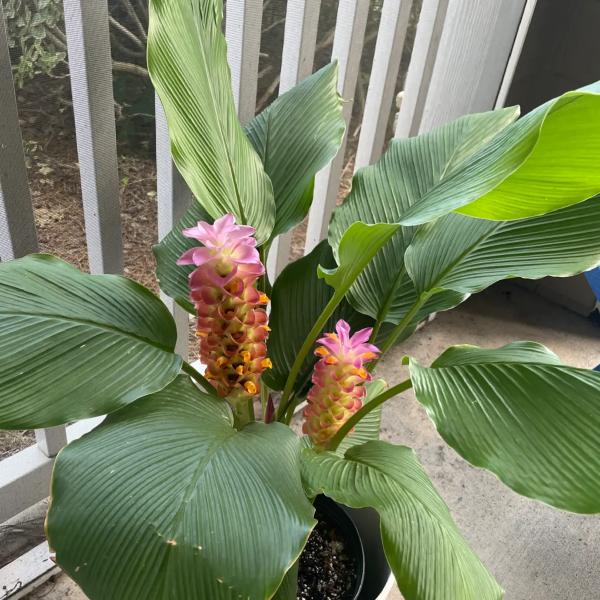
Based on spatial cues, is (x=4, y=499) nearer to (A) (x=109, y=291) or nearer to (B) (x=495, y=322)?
(A) (x=109, y=291)

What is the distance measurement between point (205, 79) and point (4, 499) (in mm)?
776

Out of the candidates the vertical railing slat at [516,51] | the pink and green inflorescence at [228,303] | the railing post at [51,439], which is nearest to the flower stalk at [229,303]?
the pink and green inflorescence at [228,303]

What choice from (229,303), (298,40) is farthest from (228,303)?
(298,40)

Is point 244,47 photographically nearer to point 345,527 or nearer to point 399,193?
point 399,193

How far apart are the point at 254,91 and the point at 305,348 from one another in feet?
1.56

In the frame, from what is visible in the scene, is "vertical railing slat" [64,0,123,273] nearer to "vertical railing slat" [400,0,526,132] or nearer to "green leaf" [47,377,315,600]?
"green leaf" [47,377,315,600]

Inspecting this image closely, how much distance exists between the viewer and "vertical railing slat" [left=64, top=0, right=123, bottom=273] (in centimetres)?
72

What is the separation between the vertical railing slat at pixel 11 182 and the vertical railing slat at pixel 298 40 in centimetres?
46

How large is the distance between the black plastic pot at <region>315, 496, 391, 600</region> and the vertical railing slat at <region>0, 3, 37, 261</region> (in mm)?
555

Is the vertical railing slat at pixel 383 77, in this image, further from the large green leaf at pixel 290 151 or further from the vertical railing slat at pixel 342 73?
the large green leaf at pixel 290 151

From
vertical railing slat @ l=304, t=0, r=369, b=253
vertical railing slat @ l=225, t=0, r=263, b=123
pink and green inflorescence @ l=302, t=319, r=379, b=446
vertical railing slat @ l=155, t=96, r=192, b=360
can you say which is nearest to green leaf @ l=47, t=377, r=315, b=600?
pink and green inflorescence @ l=302, t=319, r=379, b=446

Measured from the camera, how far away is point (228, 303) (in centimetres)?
58

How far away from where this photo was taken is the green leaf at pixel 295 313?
816 mm

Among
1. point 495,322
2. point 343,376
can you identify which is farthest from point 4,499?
point 495,322
